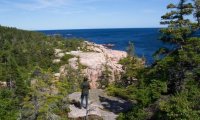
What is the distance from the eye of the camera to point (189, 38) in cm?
2397

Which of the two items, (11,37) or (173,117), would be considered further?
(11,37)

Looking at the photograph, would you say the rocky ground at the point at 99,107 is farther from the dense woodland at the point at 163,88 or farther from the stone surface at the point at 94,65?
the stone surface at the point at 94,65

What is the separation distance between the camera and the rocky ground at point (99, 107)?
24953 mm

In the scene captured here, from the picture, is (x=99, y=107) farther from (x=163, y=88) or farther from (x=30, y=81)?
(x=30, y=81)

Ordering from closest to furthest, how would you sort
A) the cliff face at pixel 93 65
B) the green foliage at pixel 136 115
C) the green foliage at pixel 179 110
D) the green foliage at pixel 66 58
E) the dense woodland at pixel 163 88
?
the green foliage at pixel 179 110
the dense woodland at pixel 163 88
the green foliage at pixel 136 115
the cliff face at pixel 93 65
the green foliage at pixel 66 58

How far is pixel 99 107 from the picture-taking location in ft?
88.3

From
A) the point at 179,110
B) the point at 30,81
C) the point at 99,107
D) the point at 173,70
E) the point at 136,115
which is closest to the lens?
the point at 179,110

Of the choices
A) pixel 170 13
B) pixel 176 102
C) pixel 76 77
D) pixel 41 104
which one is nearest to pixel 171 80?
pixel 170 13

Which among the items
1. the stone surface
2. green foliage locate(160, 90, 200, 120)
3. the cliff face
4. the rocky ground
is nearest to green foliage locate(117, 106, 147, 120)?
the rocky ground

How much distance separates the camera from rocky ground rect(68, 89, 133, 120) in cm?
2495

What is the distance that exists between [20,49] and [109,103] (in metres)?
66.2

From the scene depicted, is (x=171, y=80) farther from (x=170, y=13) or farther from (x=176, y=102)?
(x=176, y=102)

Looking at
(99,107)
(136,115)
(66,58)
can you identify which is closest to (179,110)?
(136,115)

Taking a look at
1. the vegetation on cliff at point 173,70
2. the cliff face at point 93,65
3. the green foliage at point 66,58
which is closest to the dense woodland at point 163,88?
the vegetation on cliff at point 173,70
